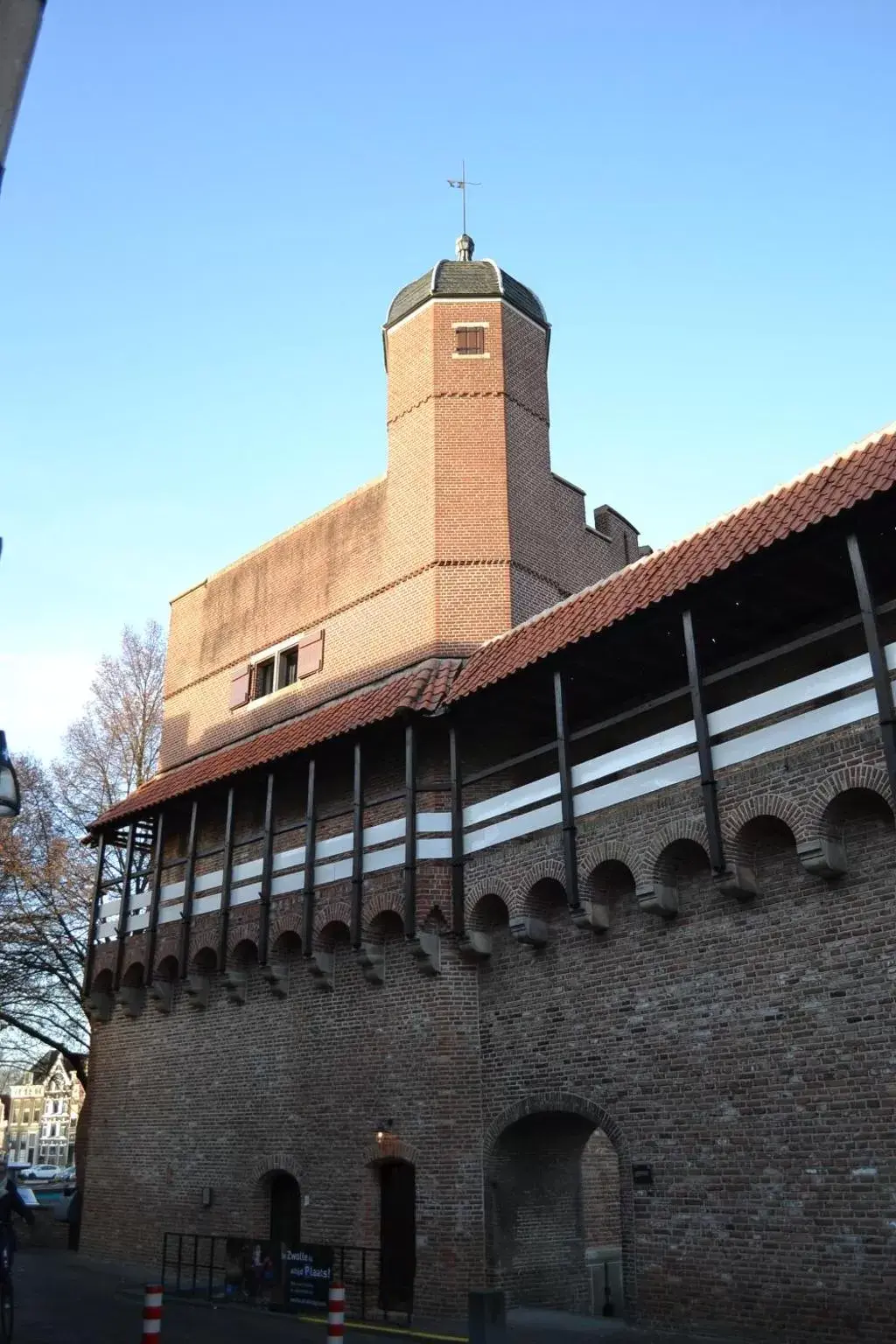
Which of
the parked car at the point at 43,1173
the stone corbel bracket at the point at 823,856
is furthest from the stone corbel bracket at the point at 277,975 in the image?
the parked car at the point at 43,1173

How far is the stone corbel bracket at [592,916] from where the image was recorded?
14.1 metres

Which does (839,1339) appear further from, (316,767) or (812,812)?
(316,767)

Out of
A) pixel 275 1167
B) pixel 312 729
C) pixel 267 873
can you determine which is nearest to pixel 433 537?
pixel 312 729

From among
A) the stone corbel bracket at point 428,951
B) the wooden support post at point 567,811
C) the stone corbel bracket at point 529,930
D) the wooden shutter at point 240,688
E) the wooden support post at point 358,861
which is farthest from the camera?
the wooden shutter at point 240,688

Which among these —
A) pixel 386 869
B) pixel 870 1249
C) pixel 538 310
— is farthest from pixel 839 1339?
pixel 538 310

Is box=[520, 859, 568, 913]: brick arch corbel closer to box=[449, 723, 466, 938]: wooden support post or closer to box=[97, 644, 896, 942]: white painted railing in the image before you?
box=[97, 644, 896, 942]: white painted railing

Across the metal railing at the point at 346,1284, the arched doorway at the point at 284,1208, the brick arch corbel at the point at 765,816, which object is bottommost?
the metal railing at the point at 346,1284

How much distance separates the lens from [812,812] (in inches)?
460

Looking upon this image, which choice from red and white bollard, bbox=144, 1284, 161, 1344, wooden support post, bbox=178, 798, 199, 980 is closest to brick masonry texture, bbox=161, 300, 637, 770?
wooden support post, bbox=178, 798, 199, 980

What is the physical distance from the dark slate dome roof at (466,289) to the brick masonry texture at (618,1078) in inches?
378

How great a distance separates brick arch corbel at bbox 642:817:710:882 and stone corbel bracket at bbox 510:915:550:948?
2141 mm

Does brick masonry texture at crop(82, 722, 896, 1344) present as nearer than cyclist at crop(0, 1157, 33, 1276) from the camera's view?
Yes

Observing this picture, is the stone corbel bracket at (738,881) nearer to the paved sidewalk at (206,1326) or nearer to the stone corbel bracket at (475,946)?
the stone corbel bracket at (475,946)

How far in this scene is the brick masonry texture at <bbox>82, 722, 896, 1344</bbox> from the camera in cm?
1141
